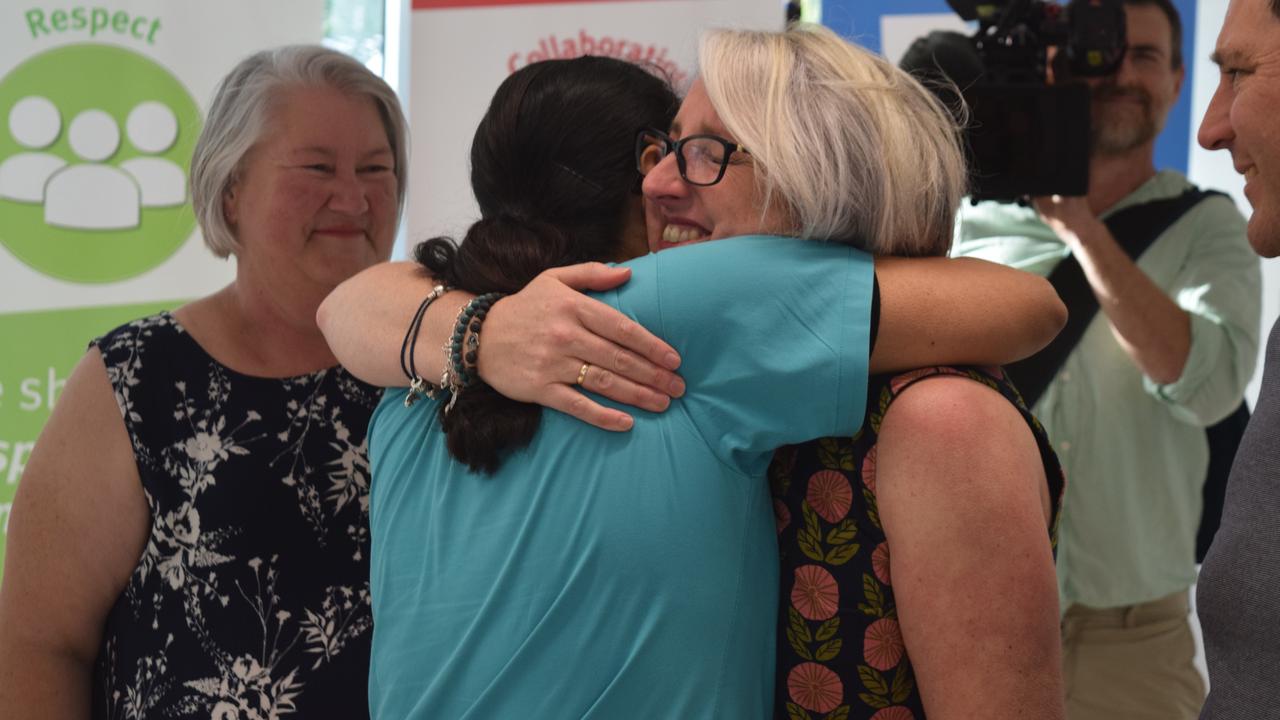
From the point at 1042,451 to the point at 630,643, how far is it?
0.43 meters

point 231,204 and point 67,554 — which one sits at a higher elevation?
point 231,204

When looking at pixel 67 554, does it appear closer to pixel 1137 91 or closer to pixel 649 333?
pixel 649 333

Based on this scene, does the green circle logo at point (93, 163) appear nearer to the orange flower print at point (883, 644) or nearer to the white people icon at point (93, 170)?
the white people icon at point (93, 170)

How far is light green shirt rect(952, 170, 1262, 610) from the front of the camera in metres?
2.69

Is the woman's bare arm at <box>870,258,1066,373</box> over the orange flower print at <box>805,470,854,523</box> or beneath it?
over

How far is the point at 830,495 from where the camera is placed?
1177mm

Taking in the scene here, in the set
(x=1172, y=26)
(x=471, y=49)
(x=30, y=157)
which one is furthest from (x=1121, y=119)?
(x=30, y=157)

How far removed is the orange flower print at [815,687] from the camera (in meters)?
1.17

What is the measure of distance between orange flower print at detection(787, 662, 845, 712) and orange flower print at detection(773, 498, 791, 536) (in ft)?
0.43

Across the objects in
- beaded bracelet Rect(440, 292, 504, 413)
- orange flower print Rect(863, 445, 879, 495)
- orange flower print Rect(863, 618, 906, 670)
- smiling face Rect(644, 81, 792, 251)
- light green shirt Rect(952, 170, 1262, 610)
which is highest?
smiling face Rect(644, 81, 792, 251)

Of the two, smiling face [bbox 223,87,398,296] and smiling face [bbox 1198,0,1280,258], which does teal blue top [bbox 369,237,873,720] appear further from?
smiling face [bbox 223,87,398,296]

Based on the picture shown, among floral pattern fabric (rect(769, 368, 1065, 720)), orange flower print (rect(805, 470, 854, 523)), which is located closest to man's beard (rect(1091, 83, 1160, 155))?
floral pattern fabric (rect(769, 368, 1065, 720))

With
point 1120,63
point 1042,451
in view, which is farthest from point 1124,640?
point 1042,451

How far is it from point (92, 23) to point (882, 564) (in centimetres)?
246
